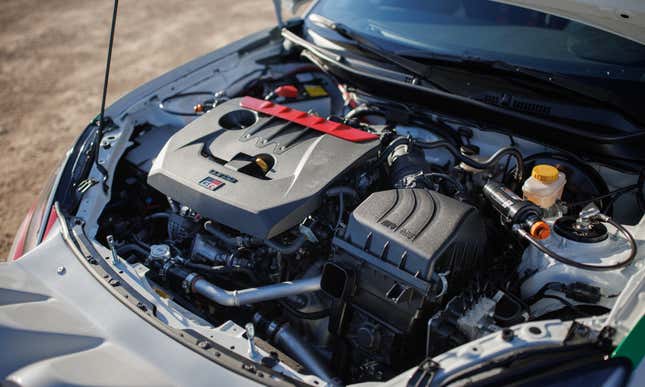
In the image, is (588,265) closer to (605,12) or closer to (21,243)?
(605,12)

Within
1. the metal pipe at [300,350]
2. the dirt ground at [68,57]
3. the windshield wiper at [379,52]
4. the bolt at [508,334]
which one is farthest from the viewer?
the dirt ground at [68,57]

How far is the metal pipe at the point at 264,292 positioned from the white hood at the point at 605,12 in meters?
1.39

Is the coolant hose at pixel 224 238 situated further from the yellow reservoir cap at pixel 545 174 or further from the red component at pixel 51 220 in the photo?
the yellow reservoir cap at pixel 545 174

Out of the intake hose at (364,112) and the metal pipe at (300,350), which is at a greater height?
the intake hose at (364,112)

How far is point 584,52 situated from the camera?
2430 mm

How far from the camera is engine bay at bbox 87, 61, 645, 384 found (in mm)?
1795

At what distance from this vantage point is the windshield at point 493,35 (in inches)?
93.4

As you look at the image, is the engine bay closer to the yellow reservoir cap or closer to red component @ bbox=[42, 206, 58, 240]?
the yellow reservoir cap

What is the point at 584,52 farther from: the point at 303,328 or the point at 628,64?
the point at 303,328

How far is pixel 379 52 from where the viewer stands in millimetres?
2695

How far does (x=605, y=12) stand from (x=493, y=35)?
0.61 m

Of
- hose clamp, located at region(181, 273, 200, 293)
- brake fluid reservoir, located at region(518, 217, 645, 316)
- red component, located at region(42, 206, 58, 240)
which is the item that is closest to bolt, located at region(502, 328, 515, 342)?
brake fluid reservoir, located at region(518, 217, 645, 316)

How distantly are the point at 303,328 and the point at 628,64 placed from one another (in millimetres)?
1713

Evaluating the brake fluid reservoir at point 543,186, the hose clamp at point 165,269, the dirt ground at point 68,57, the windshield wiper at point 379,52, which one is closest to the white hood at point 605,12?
the windshield wiper at point 379,52
